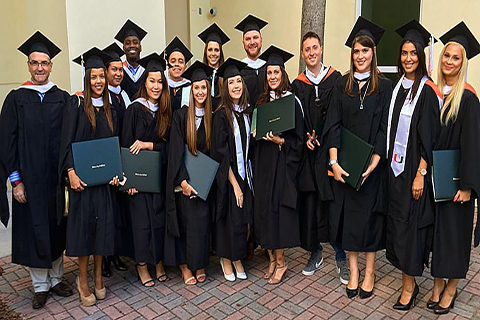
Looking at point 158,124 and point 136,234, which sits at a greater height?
point 158,124

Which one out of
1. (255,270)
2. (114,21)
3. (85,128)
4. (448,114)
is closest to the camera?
(448,114)

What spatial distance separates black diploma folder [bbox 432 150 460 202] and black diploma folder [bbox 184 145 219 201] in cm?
183

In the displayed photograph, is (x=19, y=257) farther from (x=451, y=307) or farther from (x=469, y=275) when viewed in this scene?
(x=469, y=275)

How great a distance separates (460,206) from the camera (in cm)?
342

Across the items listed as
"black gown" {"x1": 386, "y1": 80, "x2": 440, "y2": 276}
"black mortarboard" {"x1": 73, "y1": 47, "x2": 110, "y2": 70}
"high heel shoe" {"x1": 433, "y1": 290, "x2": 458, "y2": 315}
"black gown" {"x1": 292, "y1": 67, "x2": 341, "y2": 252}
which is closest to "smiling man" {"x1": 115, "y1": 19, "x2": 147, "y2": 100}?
"black mortarboard" {"x1": 73, "y1": 47, "x2": 110, "y2": 70}

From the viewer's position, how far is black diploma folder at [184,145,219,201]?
13.0ft

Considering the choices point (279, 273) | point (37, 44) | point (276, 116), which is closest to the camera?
point (37, 44)

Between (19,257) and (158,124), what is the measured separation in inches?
64.9

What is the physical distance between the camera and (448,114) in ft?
10.9

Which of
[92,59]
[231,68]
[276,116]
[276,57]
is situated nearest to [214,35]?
[231,68]

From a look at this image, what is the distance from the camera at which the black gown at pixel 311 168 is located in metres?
4.14

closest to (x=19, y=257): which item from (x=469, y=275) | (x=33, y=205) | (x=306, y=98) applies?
(x=33, y=205)

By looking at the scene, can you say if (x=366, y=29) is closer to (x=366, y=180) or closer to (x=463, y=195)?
(x=366, y=180)

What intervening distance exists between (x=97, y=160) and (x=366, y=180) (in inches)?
90.5
